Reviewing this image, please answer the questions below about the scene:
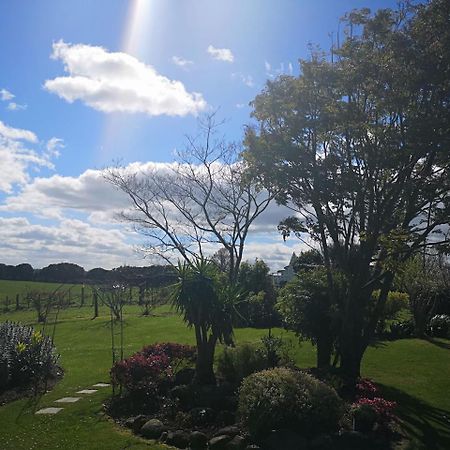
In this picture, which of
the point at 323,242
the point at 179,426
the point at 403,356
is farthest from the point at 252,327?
the point at 179,426

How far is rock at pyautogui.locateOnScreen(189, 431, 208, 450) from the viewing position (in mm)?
8680

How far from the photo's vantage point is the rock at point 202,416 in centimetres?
978

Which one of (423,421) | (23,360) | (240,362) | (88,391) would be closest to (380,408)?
(423,421)

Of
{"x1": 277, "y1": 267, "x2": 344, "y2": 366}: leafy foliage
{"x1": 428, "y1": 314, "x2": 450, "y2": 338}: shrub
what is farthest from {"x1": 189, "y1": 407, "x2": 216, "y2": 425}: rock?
{"x1": 428, "y1": 314, "x2": 450, "y2": 338}: shrub

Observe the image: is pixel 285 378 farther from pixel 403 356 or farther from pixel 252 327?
pixel 252 327

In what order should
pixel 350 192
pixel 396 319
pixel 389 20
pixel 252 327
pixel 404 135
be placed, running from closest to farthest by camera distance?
pixel 404 135, pixel 389 20, pixel 350 192, pixel 396 319, pixel 252 327

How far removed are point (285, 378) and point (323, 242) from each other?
687 cm

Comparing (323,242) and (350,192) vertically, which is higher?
(350,192)

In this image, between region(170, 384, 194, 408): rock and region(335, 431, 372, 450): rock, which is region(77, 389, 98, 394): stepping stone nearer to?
region(170, 384, 194, 408): rock

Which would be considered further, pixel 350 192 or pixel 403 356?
pixel 403 356

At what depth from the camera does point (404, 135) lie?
36.0 feet

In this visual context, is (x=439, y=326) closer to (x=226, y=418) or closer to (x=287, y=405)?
(x=226, y=418)

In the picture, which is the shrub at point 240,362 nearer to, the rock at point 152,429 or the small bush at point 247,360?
the small bush at point 247,360

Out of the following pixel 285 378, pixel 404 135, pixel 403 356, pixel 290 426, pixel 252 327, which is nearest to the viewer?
pixel 290 426
